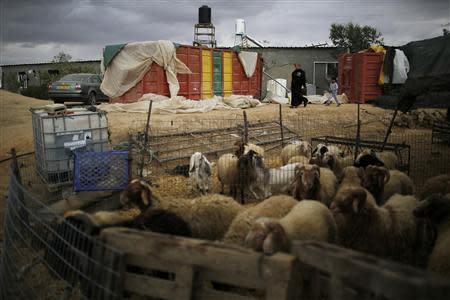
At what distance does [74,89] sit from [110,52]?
9.52ft

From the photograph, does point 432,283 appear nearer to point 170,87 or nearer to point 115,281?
point 115,281

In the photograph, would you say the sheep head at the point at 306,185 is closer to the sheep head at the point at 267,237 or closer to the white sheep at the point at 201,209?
the white sheep at the point at 201,209

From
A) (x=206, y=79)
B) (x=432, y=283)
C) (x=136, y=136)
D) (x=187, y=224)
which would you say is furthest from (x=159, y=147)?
(x=206, y=79)

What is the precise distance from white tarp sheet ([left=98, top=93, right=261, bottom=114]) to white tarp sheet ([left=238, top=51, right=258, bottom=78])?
398cm

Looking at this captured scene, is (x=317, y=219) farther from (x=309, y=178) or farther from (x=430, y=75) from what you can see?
(x=430, y=75)

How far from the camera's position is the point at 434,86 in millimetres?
8344

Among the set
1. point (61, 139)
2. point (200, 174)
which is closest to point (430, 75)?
point (200, 174)

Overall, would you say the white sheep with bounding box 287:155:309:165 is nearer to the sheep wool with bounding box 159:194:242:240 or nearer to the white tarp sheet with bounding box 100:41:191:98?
the sheep wool with bounding box 159:194:242:240

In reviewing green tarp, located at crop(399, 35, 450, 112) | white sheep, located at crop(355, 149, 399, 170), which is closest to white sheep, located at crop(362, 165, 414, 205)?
white sheep, located at crop(355, 149, 399, 170)

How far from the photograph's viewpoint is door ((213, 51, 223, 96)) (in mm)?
21391

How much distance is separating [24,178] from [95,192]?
7.95 ft

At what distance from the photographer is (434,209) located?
16.1 ft

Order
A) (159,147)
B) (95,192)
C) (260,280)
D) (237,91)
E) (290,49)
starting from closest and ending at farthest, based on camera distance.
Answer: (260,280)
(95,192)
(159,147)
(237,91)
(290,49)

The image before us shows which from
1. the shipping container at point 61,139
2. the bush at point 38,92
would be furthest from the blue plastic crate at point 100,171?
the bush at point 38,92
